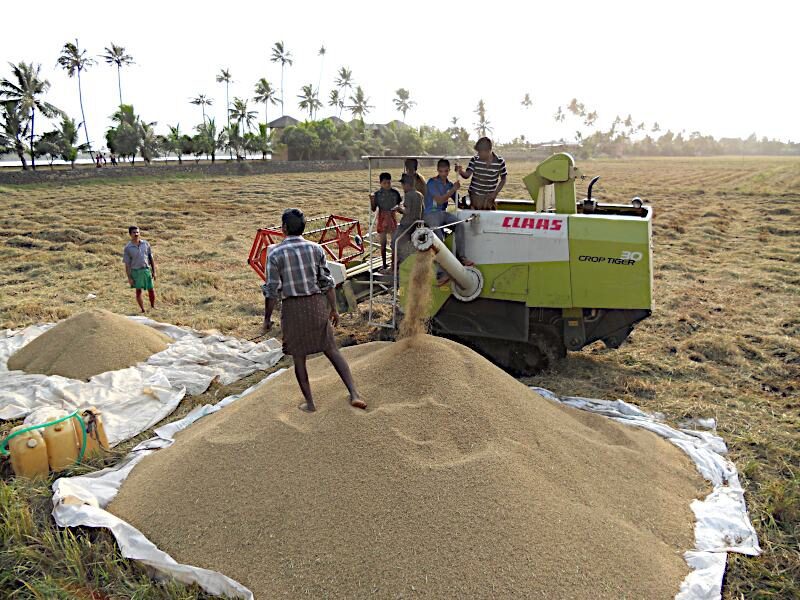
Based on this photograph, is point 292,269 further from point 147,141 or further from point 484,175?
point 147,141

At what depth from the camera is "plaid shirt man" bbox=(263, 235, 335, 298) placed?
3.46m

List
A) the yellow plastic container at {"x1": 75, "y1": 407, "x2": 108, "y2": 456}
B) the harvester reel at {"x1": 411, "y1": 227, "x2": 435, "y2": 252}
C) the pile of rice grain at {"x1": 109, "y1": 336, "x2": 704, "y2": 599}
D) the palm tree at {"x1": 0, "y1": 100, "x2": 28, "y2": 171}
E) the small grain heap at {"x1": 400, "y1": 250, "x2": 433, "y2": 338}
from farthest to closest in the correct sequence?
the palm tree at {"x1": 0, "y1": 100, "x2": 28, "y2": 171}, the small grain heap at {"x1": 400, "y1": 250, "x2": 433, "y2": 338}, the harvester reel at {"x1": 411, "y1": 227, "x2": 435, "y2": 252}, the yellow plastic container at {"x1": 75, "y1": 407, "x2": 108, "y2": 456}, the pile of rice grain at {"x1": 109, "y1": 336, "x2": 704, "y2": 599}

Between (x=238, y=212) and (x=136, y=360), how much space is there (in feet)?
40.9

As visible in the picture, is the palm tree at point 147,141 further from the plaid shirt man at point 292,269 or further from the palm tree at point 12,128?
the plaid shirt man at point 292,269

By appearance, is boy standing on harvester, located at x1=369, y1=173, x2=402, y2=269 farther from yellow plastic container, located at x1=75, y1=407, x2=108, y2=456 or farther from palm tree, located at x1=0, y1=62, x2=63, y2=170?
palm tree, located at x1=0, y1=62, x2=63, y2=170

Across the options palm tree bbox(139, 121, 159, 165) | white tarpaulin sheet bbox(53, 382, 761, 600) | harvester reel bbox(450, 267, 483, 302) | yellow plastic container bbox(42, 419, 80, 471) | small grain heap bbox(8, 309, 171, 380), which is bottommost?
white tarpaulin sheet bbox(53, 382, 761, 600)

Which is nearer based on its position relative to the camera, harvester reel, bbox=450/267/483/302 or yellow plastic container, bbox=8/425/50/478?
yellow plastic container, bbox=8/425/50/478

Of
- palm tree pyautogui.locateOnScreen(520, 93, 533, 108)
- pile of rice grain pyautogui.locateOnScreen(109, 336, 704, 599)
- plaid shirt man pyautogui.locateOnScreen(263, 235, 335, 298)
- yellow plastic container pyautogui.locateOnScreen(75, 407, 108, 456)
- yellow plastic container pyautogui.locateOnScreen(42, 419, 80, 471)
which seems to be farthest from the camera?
palm tree pyautogui.locateOnScreen(520, 93, 533, 108)

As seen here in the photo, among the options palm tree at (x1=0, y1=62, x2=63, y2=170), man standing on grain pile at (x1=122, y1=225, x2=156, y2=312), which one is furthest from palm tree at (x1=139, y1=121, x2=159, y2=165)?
man standing on grain pile at (x1=122, y1=225, x2=156, y2=312)

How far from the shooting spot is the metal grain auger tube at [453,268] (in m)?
4.28

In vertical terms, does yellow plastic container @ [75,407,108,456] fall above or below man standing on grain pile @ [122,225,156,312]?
below

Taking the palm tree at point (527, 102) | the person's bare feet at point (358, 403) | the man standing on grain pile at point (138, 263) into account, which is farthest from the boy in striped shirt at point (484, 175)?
the palm tree at point (527, 102)

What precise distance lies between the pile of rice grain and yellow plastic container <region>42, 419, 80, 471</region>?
0.51 m

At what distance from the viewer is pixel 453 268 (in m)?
4.75
